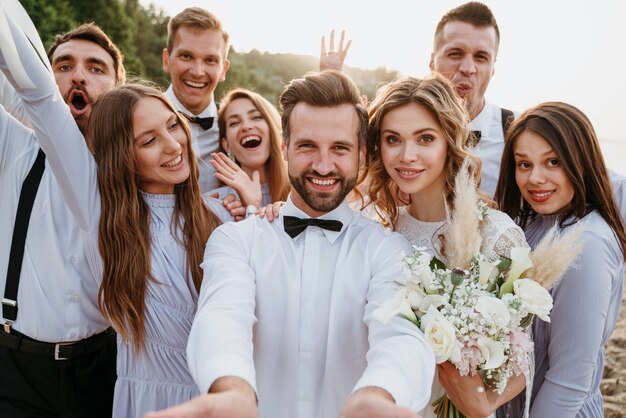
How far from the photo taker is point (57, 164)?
2.88 m

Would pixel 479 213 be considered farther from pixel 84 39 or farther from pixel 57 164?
pixel 84 39

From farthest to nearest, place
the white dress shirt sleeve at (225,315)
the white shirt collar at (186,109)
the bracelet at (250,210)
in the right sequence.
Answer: the white shirt collar at (186,109) < the bracelet at (250,210) < the white dress shirt sleeve at (225,315)

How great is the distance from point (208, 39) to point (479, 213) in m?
3.52

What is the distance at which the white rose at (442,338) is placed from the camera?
223 centimetres

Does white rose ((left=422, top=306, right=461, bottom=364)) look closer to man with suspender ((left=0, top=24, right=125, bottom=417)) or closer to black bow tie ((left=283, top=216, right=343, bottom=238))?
black bow tie ((left=283, top=216, right=343, bottom=238))

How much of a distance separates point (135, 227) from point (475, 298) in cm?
179

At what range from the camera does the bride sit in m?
2.77

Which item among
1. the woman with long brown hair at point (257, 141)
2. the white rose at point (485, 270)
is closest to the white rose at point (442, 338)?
the white rose at point (485, 270)

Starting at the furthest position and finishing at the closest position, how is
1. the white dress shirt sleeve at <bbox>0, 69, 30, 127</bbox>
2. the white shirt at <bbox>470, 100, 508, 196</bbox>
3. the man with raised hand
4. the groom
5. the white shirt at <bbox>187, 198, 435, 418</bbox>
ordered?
1. the man with raised hand
2. the white shirt at <bbox>470, 100, 508, 196</bbox>
3. the white dress shirt sleeve at <bbox>0, 69, 30, 127</bbox>
4. the white shirt at <bbox>187, 198, 435, 418</bbox>
5. the groom

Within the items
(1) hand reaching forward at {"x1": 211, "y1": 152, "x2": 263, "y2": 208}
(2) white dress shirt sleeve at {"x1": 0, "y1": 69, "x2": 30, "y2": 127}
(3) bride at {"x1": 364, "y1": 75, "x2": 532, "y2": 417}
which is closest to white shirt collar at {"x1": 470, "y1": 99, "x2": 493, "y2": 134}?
(3) bride at {"x1": 364, "y1": 75, "x2": 532, "y2": 417}

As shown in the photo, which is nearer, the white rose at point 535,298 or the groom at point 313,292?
the groom at point 313,292

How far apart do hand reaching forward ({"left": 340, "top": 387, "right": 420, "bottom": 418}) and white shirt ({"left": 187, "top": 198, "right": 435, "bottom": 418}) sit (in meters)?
0.32

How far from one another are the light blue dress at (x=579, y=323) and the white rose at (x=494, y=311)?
0.73m

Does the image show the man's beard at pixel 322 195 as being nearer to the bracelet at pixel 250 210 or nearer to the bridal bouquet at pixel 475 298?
the bridal bouquet at pixel 475 298
